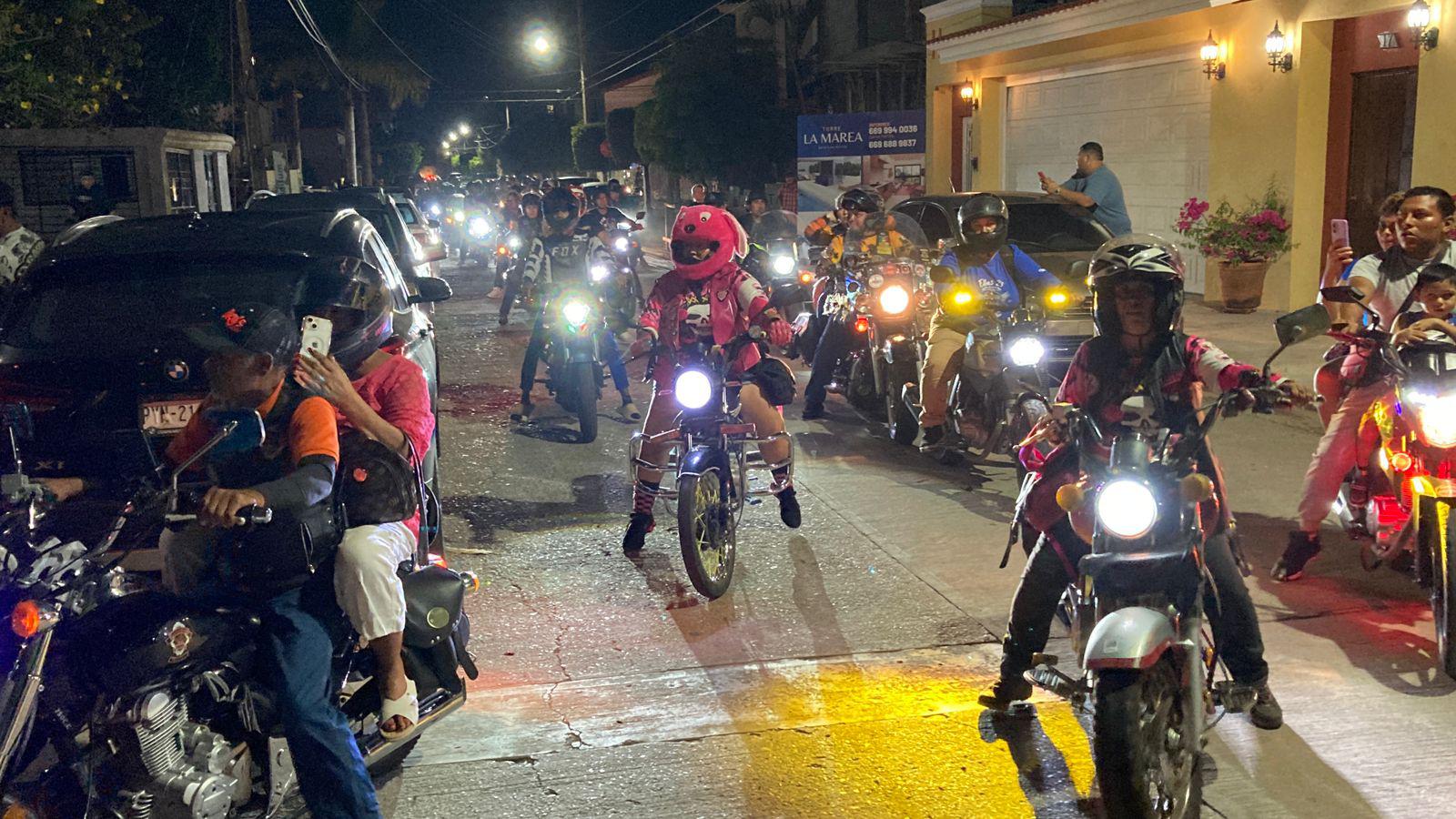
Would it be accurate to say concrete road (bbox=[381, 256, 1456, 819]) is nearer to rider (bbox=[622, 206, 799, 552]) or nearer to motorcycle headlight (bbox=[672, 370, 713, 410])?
rider (bbox=[622, 206, 799, 552])

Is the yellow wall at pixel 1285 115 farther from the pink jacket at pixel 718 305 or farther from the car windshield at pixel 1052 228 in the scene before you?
the pink jacket at pixel 718 305

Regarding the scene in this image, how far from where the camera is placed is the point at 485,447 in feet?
33.3

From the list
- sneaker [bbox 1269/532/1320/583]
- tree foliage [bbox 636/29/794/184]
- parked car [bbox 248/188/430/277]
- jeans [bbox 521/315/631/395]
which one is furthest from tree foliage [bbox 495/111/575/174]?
sneaker [bbox 1269/532/1320/583]

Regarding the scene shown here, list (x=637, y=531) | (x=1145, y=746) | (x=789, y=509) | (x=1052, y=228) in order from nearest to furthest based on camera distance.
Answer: (x=1145, y=746)
(x=637, y=531)
(x=789, y=509)
(x=1052, y=228)

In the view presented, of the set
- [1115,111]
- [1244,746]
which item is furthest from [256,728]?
[1115,111]

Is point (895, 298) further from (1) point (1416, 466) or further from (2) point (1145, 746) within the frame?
(2) point (1145, 746)

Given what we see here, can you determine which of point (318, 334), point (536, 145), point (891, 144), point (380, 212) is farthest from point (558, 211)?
point (536, 145)

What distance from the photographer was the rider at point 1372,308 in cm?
633

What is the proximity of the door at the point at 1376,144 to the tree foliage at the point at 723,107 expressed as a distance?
22755 millimetres

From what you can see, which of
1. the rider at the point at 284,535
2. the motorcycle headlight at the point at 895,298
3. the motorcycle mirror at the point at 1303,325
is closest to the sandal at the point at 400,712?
the rider at the point at 284,535

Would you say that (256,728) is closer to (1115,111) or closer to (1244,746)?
(1244,746)

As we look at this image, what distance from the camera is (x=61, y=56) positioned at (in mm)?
19234

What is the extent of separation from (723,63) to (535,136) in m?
61.3

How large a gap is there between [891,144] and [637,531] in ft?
58.7
